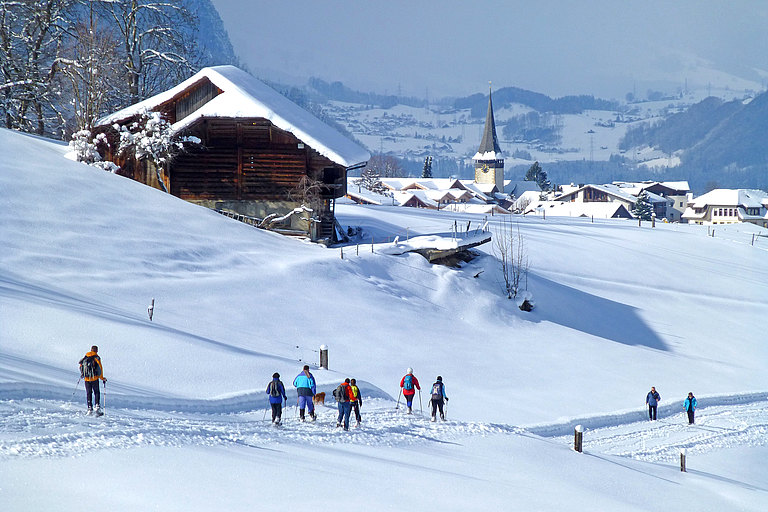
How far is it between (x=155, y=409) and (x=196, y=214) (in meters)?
16.1

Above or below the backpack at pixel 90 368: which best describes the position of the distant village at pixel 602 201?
above

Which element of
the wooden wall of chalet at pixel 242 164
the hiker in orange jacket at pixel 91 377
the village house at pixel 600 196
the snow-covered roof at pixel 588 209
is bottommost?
the hiker in orange jacket at pixel 91 377

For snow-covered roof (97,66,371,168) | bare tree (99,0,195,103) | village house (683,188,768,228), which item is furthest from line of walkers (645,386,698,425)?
village house (683,188,768,228)

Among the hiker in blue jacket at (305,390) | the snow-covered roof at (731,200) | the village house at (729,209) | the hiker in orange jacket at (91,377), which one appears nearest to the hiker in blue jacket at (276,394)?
→ the hiker in blue jacket at (305,390)

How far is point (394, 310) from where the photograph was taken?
25859 mm

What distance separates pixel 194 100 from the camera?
114ft

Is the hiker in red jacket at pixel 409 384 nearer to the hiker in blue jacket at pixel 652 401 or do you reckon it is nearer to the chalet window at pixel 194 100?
the hiker in blue jacket at pixel 652 401

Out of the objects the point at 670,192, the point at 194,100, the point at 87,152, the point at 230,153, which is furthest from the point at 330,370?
the point at 670,192

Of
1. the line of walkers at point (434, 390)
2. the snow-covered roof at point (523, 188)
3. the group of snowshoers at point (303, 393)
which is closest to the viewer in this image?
the group of snowshoers at point (303, 393)

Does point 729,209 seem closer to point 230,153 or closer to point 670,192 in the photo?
point 670,192

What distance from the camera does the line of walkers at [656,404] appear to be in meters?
21.2

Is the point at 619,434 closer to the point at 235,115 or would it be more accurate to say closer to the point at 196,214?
the point at 196,214

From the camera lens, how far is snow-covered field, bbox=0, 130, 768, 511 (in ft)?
37.8

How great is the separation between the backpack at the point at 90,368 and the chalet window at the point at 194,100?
23.8m
